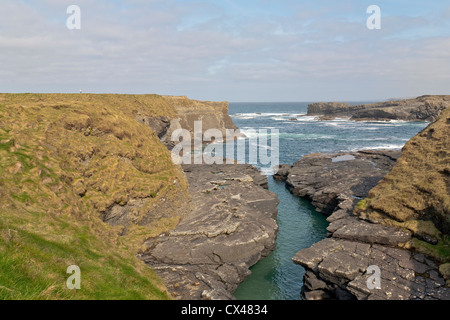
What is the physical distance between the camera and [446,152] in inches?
1163

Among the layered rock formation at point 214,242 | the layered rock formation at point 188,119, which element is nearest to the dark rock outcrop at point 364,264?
the layered rock formation at point 214,242

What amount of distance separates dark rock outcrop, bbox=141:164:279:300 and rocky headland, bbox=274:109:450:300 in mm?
4933

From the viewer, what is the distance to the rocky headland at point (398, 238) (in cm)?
2142

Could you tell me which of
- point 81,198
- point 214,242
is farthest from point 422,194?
point 81,198

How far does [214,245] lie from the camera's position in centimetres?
2681

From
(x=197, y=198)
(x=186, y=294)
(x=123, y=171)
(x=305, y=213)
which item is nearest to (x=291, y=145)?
(x=305, y=213)

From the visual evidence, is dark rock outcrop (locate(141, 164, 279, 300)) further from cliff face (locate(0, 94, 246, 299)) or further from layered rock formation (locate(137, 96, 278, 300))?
cliff face (locate(0, 94, 246, 299))

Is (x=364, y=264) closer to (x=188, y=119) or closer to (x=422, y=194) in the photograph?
(x=422, y=194)

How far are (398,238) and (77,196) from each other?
90.6 ft

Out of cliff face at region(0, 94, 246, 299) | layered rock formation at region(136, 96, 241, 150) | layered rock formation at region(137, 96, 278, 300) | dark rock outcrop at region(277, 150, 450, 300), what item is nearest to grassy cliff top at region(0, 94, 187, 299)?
cliff face at region(0, 94, 246, 299)

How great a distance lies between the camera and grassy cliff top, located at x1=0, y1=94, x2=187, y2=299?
42.7ft

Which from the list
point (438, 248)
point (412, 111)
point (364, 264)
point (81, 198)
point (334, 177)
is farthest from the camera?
point (412, 111)

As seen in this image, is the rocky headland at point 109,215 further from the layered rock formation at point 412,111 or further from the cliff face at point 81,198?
the layered rock formation at point 412,111

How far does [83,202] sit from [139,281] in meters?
10.5
